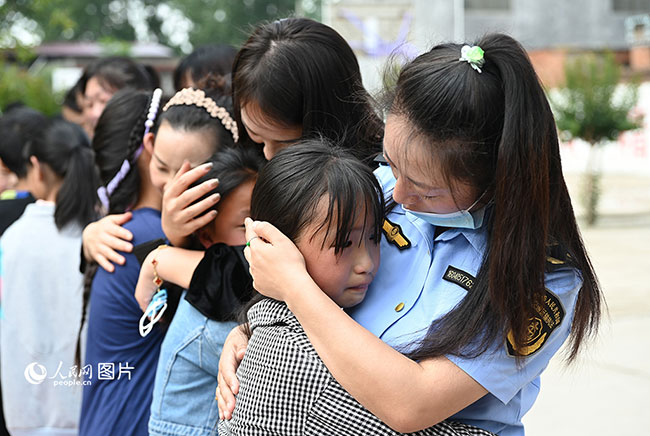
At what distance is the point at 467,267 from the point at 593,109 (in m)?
11.8

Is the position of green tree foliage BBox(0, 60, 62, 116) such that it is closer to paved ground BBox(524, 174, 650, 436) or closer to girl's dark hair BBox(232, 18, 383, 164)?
paved ground BBox(524, 174, 650, 436)

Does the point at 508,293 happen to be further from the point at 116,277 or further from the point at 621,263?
the point at 621,263

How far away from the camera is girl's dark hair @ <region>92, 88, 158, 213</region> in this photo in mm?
2443

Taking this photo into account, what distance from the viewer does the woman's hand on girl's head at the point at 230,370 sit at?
1646mm

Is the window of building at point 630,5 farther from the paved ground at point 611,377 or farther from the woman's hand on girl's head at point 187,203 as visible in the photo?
the woman's hand on girl's head at point 187,203

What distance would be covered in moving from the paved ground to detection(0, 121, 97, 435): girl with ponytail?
180 centimetres

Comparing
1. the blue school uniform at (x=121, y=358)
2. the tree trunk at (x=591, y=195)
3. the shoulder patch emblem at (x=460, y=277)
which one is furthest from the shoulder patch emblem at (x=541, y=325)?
the tree trunk at (x=591, y=195)

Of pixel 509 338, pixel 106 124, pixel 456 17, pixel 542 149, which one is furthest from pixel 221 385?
pixel 456 17

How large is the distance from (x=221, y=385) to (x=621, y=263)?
329 inches

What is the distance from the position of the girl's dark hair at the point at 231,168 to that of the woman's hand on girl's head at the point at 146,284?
236mm

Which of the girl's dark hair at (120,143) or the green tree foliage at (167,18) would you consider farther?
the green tree foliage at (167,18)

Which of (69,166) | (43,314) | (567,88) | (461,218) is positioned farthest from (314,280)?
(567,88)

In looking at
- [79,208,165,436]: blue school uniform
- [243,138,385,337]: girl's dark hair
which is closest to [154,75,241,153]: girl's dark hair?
[79,208,165,436]: blue school uniform

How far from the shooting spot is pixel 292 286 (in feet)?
4.76
